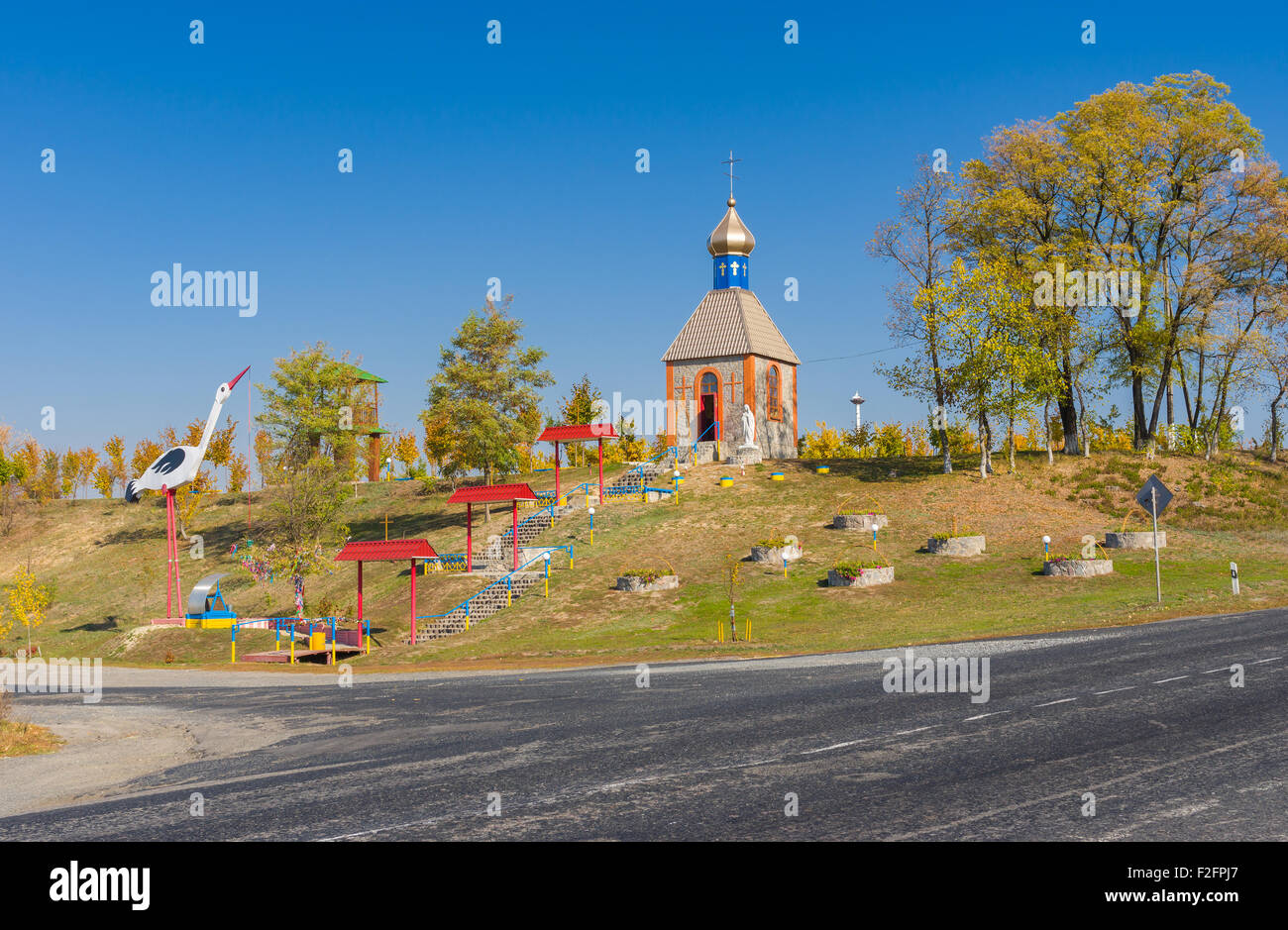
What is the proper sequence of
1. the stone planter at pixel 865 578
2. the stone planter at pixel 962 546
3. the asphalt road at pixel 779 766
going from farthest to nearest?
1. the stone planter at pixel 962 546
2. the stone planter at pixel 865 578
3. the asphalt road at pixel 779 766

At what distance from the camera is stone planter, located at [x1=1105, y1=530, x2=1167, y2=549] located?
3306cm

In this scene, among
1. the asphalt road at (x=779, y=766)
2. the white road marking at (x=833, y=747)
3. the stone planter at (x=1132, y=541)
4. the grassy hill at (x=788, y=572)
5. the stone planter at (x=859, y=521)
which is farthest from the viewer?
the stone planter at (x=859, y=521)

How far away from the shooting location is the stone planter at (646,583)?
33.0m

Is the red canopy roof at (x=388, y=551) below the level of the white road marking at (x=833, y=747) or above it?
above

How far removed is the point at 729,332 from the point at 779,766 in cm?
4661

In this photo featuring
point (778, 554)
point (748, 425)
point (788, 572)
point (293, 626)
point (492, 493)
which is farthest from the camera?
point (748, 425)

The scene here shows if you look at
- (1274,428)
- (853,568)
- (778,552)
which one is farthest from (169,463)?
(1274,428)

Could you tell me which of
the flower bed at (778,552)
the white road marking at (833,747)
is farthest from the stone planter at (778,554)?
the white road marking at (833,747)

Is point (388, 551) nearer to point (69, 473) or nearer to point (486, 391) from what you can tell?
point (486, 391)

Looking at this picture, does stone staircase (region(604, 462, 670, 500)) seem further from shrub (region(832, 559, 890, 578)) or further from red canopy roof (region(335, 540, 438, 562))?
red canopy roof (region(335, 540, 438, 562))

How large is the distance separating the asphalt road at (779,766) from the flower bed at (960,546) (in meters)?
17.2

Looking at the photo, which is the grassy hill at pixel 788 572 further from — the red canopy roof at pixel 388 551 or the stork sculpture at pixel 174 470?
the stork sculpture at pixel 174 470

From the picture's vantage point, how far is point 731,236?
57.3 metres
